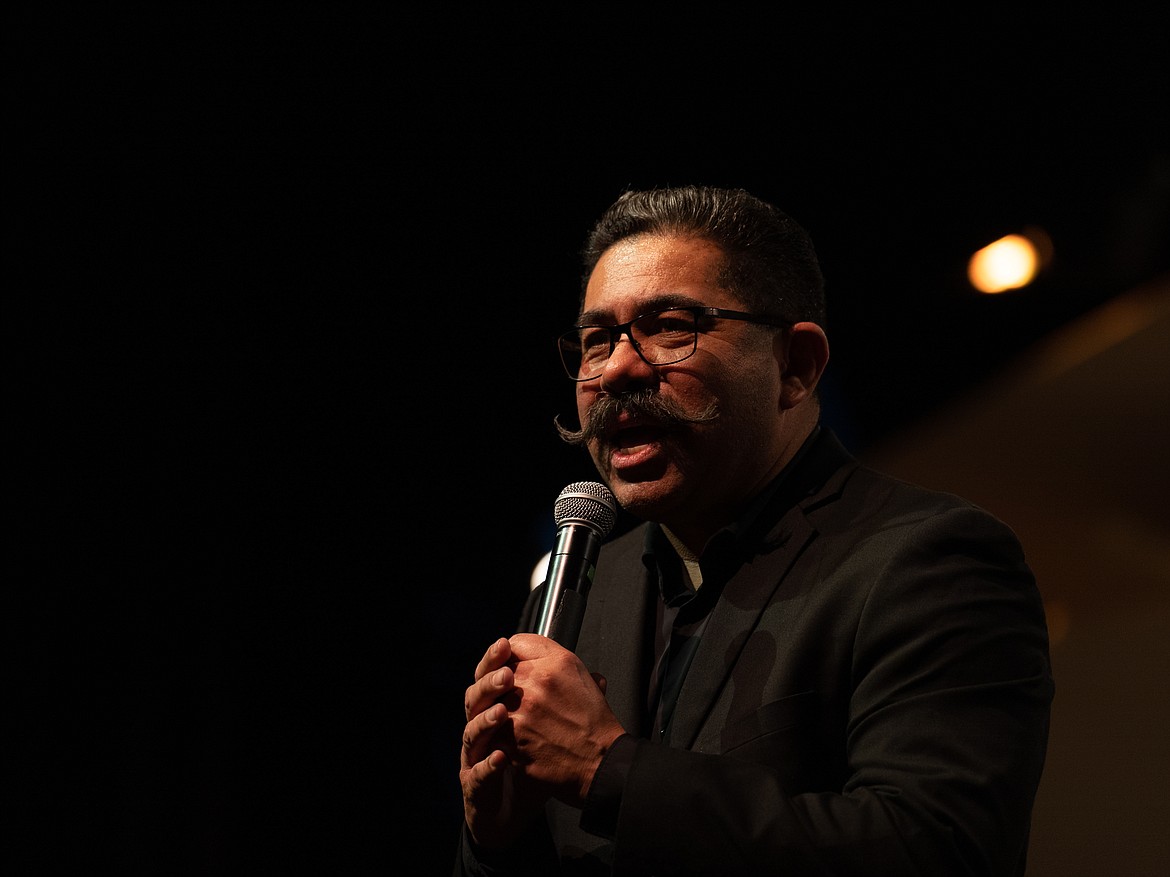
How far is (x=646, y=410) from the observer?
1.67 metres

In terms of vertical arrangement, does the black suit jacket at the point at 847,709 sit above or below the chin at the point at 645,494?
below

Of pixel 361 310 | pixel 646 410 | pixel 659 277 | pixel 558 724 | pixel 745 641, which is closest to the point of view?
pixel 558 724

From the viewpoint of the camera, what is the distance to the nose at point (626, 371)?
170 cm

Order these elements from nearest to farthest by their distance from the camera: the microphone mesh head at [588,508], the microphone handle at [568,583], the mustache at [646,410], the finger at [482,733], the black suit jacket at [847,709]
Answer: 1. the black suit jacket at [847,709]
2. the finger at [482,733]
3. the microphone handle at [568,583]
4. the microphone mesh head at [588,508]
5. the mustache at [646,410]

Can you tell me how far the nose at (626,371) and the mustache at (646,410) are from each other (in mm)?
19

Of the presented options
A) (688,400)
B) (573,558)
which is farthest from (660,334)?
(573,558)

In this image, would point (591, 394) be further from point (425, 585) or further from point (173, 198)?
point (173, 198)

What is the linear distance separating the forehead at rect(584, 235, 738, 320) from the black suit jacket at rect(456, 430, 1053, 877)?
399 millimetres

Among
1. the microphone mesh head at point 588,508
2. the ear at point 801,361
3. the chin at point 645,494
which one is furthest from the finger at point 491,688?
the ear at point 801,361

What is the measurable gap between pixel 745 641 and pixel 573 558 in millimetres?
322

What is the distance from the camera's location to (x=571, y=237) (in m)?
3.24

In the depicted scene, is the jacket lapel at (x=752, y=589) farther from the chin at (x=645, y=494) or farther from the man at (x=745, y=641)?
A: the chin at (x=645, y=494)

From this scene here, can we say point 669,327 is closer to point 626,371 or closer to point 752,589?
point 626,371

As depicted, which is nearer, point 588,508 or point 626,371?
point 588,508
